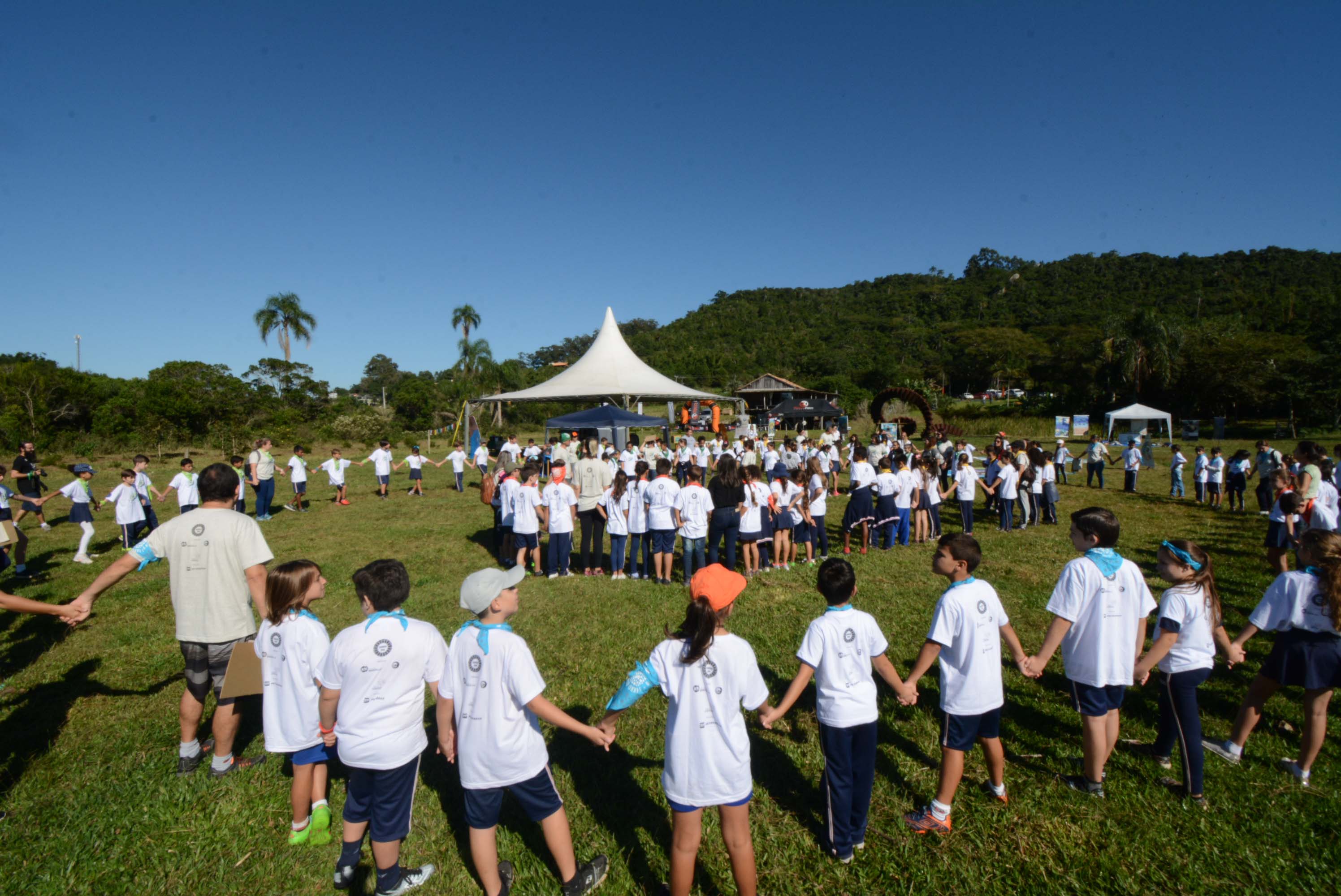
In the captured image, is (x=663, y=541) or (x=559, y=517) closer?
(x=663, y=541)

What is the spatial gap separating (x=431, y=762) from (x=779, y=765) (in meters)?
2.41

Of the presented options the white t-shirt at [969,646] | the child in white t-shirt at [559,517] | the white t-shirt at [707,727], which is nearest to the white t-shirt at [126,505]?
the child in white t-shirt at [559,517]

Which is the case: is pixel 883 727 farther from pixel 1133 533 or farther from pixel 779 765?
pixel 1133 533

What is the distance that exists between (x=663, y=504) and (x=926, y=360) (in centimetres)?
7283

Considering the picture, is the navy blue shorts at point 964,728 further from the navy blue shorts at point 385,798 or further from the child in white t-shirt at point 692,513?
the child in white t-shirt at point 692,513

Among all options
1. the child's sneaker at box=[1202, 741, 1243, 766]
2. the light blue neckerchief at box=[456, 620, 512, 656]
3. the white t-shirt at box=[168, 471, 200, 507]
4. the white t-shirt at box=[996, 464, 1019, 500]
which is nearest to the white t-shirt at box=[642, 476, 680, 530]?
the light blue neckerchief at box=[456, 620, 512, 656]

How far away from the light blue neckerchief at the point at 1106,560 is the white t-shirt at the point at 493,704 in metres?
3.15

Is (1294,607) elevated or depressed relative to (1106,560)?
depressed

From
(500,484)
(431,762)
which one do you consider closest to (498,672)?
(431,762)

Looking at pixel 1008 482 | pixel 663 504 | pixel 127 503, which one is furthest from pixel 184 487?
pixel 1008 482

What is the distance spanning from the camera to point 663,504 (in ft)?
25.7

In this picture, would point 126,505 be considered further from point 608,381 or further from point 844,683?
point 608,381

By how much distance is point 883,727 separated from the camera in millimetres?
4430

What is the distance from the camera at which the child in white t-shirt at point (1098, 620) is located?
11.0 feet
